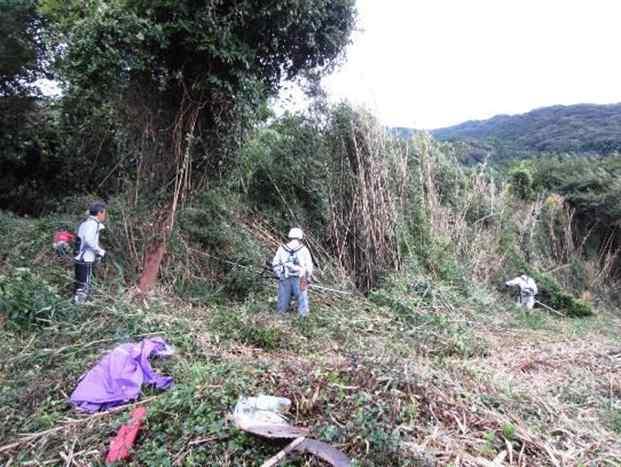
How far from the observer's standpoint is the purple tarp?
228cm

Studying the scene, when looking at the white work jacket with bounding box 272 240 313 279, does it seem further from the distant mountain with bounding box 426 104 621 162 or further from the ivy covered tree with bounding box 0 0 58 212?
the distant mountain with bounding box 426 104 621 162

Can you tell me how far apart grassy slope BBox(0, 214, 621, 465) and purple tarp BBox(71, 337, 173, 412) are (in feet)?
0.36

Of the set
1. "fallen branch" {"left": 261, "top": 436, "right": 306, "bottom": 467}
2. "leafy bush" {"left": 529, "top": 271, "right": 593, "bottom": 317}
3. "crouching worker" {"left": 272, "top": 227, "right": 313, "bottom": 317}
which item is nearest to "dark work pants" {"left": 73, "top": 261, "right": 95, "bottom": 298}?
"crouching worker" {"left": 272, "top": 227, "right": 313, "bottom": 317}

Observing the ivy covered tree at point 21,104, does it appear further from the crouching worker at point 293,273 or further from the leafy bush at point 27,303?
the crouching worker at point 293,273

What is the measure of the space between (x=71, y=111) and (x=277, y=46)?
4.08 m

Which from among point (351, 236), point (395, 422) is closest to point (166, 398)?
point (395, 422)

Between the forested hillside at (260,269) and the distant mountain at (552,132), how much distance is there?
8855mm

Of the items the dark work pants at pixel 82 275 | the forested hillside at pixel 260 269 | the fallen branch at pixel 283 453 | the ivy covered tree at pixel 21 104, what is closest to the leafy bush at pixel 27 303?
the forested hillside at pixel 260 269

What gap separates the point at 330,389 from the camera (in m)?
2.12

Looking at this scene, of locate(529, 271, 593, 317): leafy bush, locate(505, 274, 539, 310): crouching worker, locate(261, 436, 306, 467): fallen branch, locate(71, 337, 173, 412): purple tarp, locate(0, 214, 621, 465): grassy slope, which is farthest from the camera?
locate(529, 271, 593, 317): leafy bush

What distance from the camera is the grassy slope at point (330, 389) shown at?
1796mm

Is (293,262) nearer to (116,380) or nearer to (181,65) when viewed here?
(116,380)

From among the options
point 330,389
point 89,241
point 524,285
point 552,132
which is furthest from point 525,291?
point 552,132

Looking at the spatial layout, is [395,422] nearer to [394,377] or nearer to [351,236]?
[394,377]
